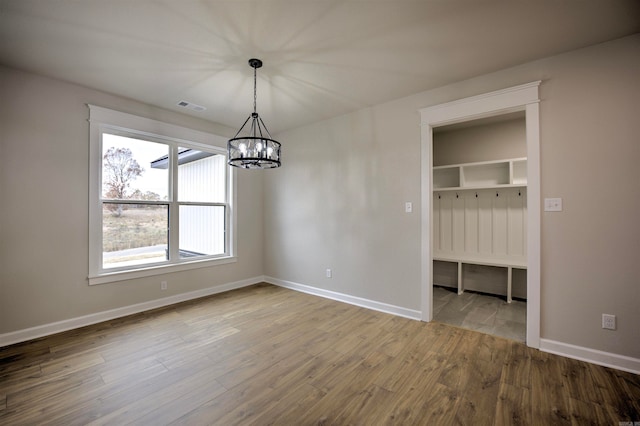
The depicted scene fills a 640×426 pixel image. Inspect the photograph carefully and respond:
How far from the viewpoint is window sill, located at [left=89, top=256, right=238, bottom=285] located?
330 cm

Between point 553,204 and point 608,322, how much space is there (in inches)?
42.5

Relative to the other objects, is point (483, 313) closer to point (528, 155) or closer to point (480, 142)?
point (528, 155)

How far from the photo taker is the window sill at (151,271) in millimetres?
3303

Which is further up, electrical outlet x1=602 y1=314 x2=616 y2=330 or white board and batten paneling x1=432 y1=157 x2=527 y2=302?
white board and batten paneling x1=432 y1=157 x2=527 y2=302

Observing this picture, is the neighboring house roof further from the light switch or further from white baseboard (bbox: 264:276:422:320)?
the light switch

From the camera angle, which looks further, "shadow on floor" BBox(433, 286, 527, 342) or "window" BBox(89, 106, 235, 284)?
"window" BBox(89, 106, 235, 284)

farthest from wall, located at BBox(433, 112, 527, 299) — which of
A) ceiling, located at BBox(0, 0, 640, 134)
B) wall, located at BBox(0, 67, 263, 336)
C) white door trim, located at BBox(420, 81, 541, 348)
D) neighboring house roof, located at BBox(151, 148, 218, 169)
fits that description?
wall, located at BBox(0, 67, 263, 336)

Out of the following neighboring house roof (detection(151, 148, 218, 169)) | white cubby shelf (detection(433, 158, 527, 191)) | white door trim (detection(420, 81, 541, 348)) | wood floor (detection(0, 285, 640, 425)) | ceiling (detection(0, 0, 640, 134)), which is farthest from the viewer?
white cubby shelf (detection(433, 158, 527, 191))

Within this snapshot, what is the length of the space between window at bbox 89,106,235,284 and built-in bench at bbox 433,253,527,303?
3.72 meters

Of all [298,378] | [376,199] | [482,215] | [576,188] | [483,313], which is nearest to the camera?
[298,378]

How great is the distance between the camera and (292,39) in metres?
2.30

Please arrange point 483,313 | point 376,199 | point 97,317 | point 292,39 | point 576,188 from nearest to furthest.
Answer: point 292,39
point 576,188
point 97,317
point 483,313
point 376,199

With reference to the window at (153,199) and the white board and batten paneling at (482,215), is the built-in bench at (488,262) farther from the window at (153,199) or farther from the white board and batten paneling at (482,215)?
the window at (153,199)

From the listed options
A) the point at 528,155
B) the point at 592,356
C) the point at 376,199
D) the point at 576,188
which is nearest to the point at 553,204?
the point at 576,188
